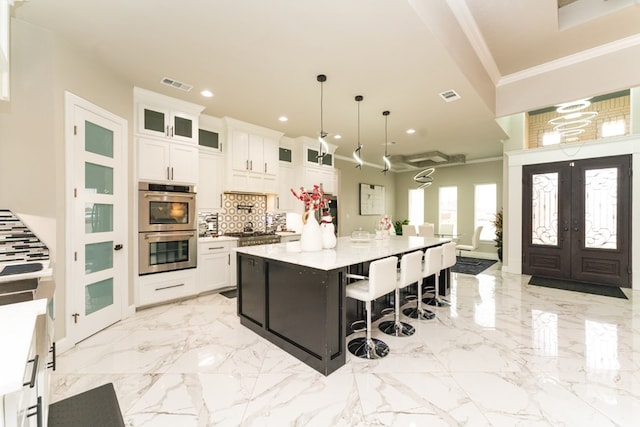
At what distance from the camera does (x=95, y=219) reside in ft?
9.71

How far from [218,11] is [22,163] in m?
2.10

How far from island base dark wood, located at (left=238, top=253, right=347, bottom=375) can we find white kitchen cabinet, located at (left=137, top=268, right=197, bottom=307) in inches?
58.2

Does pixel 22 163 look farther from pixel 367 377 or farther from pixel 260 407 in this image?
pixel 367 377

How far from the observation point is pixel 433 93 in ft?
11.9

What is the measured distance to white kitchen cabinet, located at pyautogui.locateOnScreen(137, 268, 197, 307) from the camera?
140 inches

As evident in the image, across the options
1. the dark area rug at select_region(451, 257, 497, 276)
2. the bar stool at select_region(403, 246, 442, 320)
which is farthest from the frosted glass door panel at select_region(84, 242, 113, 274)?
the dark area rug at select_region(451, 257, 497, 276)

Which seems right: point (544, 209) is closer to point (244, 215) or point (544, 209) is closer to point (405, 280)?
point (405, 280)

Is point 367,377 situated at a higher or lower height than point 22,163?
lower

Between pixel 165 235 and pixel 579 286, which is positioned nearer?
pixel 165 235

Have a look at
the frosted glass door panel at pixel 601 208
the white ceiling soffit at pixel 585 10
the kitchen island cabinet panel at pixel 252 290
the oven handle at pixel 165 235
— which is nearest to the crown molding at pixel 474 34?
the white ceiling soffit at pixel 585 10

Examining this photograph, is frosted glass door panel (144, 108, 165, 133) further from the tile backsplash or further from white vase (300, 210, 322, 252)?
white vase (300, 210, 322, 252)

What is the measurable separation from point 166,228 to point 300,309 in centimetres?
241

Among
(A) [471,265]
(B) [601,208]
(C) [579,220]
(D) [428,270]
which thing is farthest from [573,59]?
(A) [471,265]

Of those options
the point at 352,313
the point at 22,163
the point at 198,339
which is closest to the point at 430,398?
the point at 352,313
